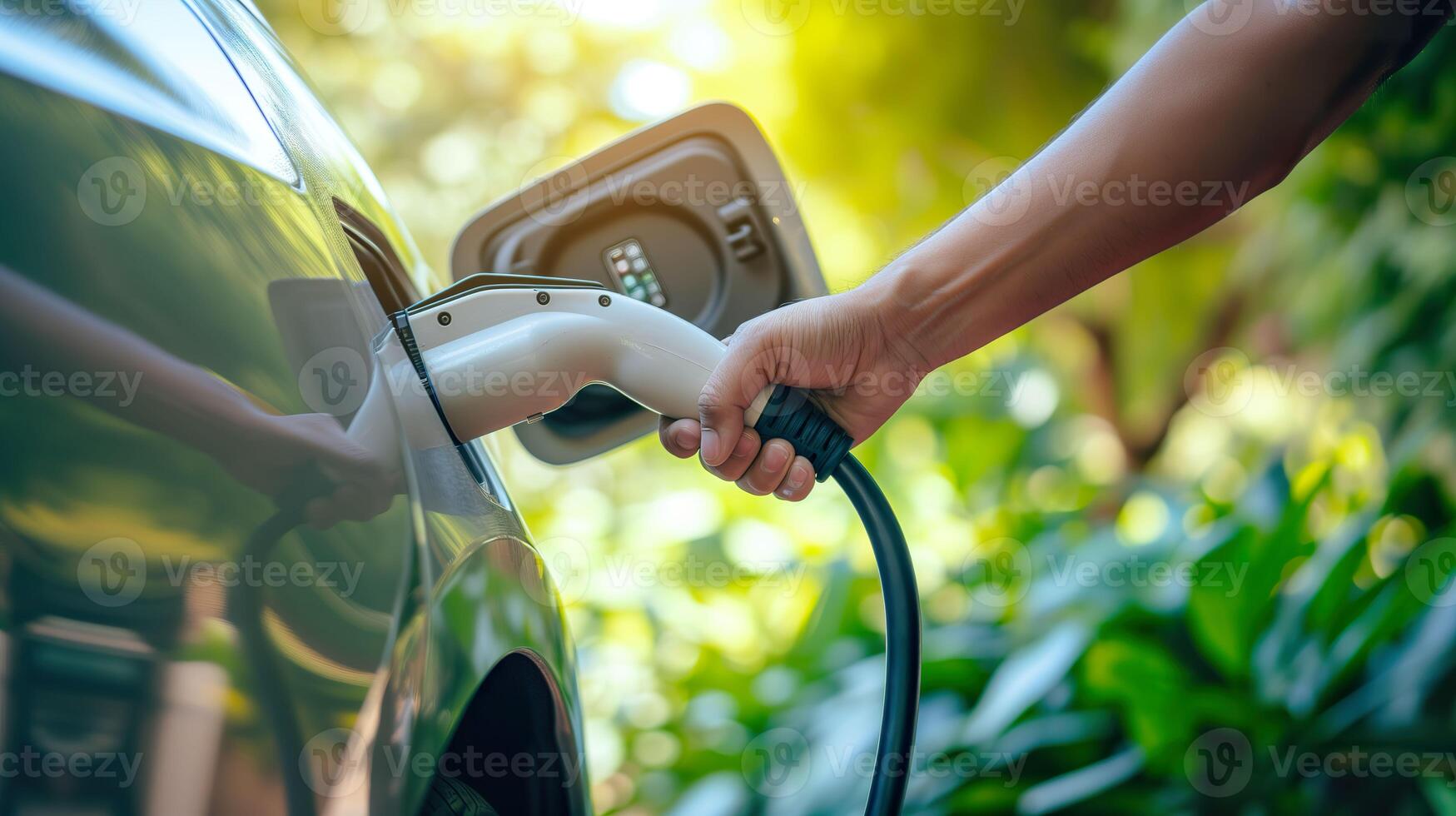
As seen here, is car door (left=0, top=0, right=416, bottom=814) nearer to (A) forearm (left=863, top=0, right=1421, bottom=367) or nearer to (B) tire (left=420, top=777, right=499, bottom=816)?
(B) tire (left=420, top=777, right=499, bottom=816)

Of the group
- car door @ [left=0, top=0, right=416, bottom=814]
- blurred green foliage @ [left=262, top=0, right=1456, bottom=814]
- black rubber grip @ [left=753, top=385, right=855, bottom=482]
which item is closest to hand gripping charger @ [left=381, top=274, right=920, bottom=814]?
black rubber grip @ [left=753, top=385, right=855, bottom=482]

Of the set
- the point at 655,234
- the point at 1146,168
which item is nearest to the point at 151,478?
the point at 655,234

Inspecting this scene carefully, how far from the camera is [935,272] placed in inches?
28.0

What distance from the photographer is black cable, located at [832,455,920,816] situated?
0.61 m

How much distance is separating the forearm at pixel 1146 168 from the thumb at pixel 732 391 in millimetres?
129

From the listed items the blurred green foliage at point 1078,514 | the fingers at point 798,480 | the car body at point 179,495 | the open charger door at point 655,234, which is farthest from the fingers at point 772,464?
the blurred green foliage at point 1078,514

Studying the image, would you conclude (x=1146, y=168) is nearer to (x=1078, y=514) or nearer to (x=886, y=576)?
(x=886, y=576)

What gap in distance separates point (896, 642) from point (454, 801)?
0.97 ft

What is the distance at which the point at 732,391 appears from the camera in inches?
23.5

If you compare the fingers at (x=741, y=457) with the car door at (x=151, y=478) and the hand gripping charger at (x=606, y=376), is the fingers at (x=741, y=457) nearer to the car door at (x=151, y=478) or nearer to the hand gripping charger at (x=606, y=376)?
the hand gripping charger at (x=606, y=376)

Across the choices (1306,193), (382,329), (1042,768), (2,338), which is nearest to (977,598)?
(1042,768)

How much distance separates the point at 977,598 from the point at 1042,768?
427 millimetres

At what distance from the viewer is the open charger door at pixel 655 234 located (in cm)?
74

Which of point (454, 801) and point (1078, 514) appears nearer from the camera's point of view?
point (454, 801)
